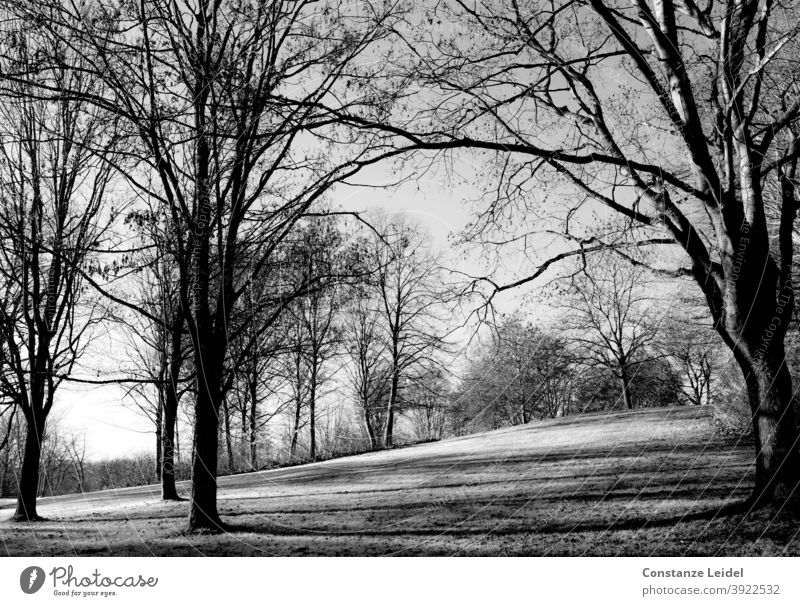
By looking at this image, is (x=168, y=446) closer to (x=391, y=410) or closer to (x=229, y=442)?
(x=229, y=442)

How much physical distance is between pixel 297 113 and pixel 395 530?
14.5 ft

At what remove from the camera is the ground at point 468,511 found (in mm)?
4805

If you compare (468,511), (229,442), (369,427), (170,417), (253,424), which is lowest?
(468,511)

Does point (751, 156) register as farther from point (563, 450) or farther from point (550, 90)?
point (563, 450)

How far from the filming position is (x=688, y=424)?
1202 cm

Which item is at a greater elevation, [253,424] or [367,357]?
[367,357]

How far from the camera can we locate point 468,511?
6109mm

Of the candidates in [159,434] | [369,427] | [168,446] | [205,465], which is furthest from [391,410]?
[168,446]

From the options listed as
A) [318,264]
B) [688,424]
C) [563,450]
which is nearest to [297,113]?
[318,264]

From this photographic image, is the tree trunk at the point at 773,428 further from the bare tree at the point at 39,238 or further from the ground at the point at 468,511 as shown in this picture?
the bare tree at the point at 39,238

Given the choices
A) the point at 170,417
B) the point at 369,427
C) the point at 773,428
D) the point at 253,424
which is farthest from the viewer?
the point at 170,417

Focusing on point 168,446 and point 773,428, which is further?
point 168,446

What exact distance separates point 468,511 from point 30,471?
471 centimetres

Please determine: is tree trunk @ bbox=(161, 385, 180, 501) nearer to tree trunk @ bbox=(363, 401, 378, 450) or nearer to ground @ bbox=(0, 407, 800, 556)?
ground @ bbox=(0, 407, 800, 556)
